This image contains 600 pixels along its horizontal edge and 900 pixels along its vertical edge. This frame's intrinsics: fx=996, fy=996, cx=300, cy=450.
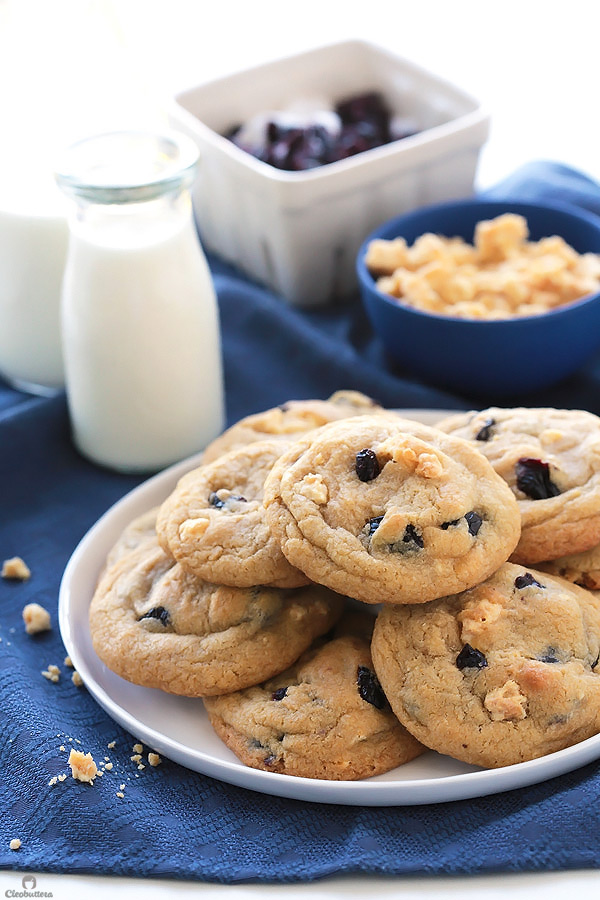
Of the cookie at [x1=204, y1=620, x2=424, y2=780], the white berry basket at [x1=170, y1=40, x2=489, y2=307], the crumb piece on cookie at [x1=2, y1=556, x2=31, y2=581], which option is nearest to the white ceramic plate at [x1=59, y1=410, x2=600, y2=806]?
the cookie at [x1=204, y1=620, x2=424, y2=780]

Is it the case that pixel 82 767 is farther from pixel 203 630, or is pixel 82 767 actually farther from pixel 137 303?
pixel 137 303

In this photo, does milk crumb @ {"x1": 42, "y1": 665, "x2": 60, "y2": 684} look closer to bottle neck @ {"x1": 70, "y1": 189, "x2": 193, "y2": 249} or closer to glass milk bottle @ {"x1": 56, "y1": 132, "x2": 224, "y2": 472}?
glass milk bottle @ {"x1": 56, "y1": 132, "x2": 224, "y2": 472}

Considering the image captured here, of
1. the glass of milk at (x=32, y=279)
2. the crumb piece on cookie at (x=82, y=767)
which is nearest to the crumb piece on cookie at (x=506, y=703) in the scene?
the crumb piece on cookie at (x=82, y=767)

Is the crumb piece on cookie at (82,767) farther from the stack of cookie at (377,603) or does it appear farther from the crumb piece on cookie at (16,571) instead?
the crumb piece on cookie at (16,571)

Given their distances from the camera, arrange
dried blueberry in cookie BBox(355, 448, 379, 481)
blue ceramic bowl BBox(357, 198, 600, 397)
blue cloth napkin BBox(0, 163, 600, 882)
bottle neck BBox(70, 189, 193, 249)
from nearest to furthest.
A: blue cloth napkin BBox(0, 163, 600, 882) → dried blueberry in cookie BBox(355, 448, 379, 481) → bottle neck BBox(70, 189, 193, 249) → blue ceramic bowl BBox(357, 198, 600, 397)

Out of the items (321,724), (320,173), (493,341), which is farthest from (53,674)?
(320,173)

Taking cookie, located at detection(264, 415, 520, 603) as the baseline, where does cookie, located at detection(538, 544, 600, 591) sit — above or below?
below

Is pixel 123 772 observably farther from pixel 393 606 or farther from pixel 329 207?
pixel 329 207
